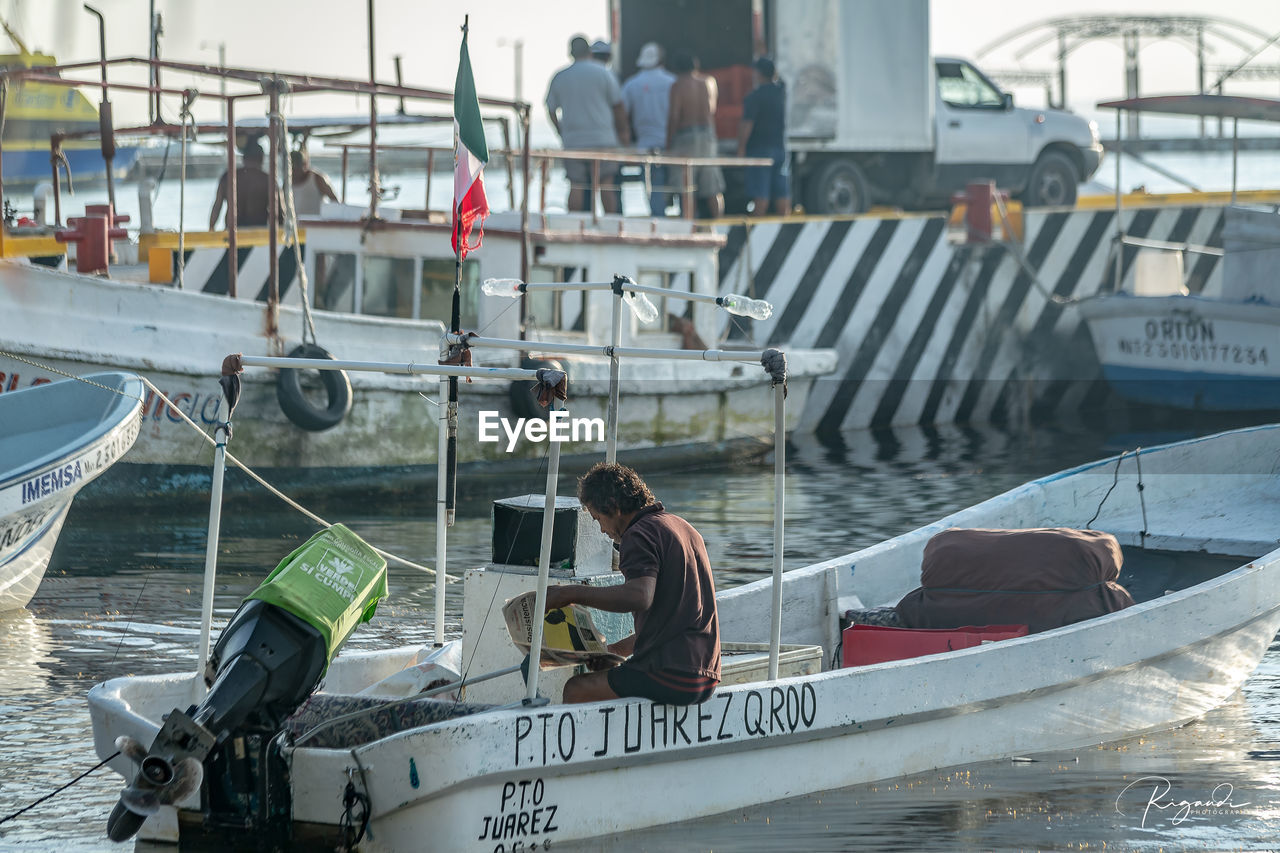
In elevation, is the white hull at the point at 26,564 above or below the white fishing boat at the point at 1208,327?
below

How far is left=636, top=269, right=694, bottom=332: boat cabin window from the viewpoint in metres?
15.5

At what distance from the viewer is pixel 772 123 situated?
58.0 ft

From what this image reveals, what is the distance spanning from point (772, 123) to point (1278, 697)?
10417 millimetres

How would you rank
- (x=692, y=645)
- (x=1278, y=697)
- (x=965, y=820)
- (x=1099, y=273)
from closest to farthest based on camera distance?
(x=692, y=645) → (x=965, y=820) → (x=1278, y=697) → (x=1099, y=273)

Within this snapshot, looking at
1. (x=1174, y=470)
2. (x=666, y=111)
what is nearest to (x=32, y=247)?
(x=666, y=111)

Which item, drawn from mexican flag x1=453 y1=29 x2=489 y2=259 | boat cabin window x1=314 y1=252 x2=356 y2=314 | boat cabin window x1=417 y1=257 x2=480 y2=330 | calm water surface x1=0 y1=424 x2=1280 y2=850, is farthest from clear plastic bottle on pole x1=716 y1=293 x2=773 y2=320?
boat cabin window x1=314 y1=252 x2=356 y2=314

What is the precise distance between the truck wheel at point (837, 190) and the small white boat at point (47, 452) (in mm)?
10754

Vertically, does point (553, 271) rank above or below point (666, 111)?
below

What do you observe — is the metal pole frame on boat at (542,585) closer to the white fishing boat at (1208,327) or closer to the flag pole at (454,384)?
the flag pole at (454,384)

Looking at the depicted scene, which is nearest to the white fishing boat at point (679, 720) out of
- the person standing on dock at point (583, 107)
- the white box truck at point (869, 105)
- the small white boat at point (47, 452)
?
the small white boat at point (47, 452)

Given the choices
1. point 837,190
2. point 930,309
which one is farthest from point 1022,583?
point 837,190

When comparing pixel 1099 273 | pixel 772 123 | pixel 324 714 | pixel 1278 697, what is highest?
pixel 772 123

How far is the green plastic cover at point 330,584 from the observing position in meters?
5.83

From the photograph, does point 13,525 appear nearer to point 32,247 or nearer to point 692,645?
point 692,645
